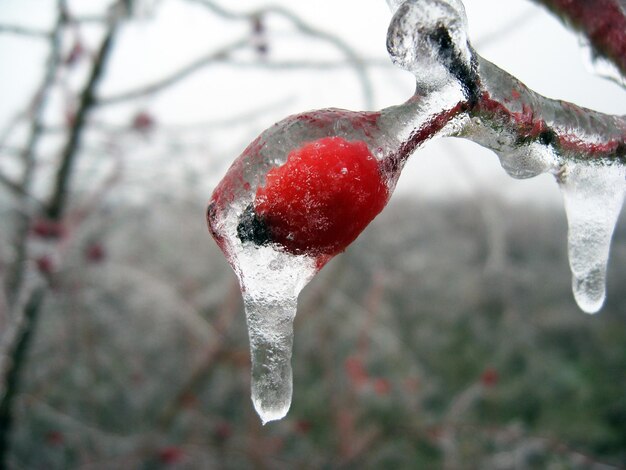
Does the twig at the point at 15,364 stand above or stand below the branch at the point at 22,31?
below

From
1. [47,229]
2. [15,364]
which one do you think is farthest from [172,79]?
[15,364]

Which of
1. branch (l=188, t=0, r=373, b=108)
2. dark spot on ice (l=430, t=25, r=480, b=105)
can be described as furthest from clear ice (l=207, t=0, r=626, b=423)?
branch (l=188, t=0, r=373, b=108)

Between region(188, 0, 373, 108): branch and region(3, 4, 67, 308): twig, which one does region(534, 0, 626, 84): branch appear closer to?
region(188, 0, 373, 108): branch

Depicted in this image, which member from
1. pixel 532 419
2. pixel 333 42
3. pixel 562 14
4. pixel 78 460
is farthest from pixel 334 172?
pixel 532 419

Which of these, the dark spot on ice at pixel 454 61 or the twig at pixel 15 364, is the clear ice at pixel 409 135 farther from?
the twig at pixel 15 364

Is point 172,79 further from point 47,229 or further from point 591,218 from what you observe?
point 591,218

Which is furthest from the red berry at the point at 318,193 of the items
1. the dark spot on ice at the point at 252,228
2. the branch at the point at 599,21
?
the branch at the point at 599,21
